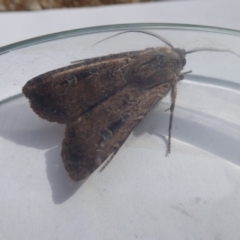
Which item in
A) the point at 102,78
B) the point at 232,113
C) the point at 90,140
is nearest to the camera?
the point at 90,140

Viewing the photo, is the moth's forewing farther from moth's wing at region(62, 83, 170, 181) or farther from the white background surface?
the white background surface

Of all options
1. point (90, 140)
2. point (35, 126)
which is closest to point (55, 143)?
point (35, 126)

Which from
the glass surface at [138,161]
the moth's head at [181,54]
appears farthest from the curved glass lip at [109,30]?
the moth's head at [181,54]

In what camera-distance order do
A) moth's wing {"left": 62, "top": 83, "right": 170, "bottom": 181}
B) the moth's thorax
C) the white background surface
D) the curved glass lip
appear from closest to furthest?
moth's wing {"left": 62, "top": 83, "right": 170, "bottom": 181} → the moth's thorax → the curved glass lip → the white background surface

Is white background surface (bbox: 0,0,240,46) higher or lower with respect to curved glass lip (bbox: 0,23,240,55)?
lower

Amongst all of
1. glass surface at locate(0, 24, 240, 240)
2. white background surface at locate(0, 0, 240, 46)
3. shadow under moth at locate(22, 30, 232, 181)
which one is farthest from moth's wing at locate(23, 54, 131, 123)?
white background surface at locate(0, 0, 240, 46)

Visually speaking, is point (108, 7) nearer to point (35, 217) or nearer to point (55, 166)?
point (55, 166)

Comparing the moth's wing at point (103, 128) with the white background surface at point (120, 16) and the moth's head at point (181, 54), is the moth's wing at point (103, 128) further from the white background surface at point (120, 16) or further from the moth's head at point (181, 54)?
the white background surface at point (120, 16)
